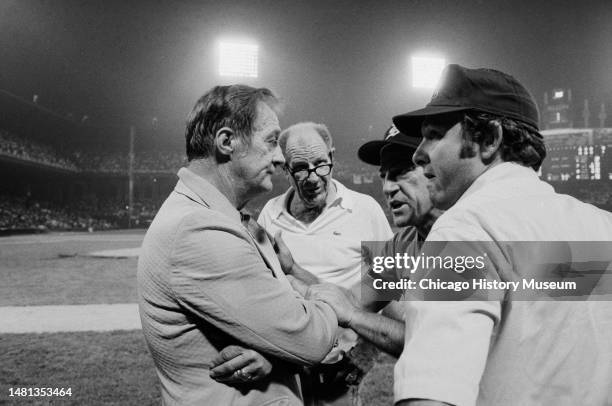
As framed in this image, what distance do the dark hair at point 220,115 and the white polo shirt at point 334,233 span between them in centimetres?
134

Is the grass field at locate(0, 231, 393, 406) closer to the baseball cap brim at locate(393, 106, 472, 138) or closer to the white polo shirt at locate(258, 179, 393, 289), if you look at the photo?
the white polo shirt at locate(258, 179, 393, 289)

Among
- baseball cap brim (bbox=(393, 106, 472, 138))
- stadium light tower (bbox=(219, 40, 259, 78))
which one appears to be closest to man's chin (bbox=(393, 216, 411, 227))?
baseball cap brim (bbox=(393, 106, 472, 138))

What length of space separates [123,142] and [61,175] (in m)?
7.60

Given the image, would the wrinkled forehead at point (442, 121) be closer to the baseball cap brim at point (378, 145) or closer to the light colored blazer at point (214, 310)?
the light colored blazer at point (214, 310)

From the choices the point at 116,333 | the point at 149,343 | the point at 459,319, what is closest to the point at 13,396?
the point at 116,333

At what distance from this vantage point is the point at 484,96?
1311mm

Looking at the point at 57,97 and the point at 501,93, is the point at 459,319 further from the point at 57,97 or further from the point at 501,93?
the point at 57,97

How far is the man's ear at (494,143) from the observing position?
4.16 ft

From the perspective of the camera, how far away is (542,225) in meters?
1.04

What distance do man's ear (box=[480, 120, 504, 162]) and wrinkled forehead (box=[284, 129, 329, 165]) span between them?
207 centimetres

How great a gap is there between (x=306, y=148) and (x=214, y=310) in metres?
2.00

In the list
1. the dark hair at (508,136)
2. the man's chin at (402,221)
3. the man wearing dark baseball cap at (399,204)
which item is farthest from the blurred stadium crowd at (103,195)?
the dark hair at (508,136)

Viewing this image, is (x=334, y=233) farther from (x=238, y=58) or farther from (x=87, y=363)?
(x=238, y=58)

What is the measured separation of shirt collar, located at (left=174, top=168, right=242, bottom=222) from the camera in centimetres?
177
